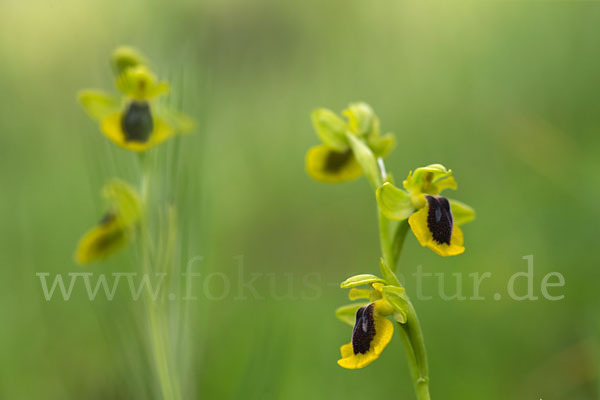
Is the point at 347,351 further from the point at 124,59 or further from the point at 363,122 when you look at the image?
the point at 124,59

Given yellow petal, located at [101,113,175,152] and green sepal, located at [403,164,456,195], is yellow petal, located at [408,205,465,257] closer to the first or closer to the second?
green sepal, located at [403,164,456,195]

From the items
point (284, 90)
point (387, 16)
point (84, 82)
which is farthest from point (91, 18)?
point (387, 16)

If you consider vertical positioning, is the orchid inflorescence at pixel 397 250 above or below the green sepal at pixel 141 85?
below

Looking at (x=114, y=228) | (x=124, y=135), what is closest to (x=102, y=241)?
(x=114, y=228)

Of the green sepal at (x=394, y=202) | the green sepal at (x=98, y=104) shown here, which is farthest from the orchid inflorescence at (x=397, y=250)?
the green sepal at (x=98, y=104)

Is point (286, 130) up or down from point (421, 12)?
down

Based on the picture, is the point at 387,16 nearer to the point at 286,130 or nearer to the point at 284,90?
the point at 284,90

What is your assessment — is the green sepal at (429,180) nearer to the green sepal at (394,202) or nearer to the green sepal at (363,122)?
the green sepal at (394,202)
